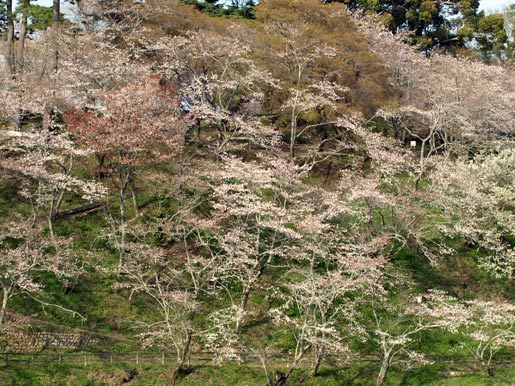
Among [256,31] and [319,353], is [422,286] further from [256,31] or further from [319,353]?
[256,31]

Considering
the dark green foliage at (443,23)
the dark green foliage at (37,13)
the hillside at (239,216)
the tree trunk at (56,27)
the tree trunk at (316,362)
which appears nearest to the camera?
the tree trunk at (316,362)

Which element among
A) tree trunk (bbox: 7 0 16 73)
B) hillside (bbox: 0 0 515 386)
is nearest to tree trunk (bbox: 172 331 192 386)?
hillside (bbox: 0 0 515 386)

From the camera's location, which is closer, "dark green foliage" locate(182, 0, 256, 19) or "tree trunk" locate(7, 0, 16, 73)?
"tree trunk" locate(7, 0, 16, 73)

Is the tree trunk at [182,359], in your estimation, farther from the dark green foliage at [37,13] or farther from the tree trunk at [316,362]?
the dark green foliage at [37,13]

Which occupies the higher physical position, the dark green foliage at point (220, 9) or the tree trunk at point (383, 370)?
the dark green foliage at point (220, 9)

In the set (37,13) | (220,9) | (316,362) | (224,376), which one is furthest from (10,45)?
(316,362)

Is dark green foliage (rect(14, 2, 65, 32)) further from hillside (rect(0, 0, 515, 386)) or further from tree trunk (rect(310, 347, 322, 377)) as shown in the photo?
tree trunk (rect(310, 347, 322, 377))

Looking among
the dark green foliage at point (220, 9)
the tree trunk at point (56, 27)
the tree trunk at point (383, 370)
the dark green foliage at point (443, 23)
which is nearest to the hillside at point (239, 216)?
the tree trunk at point (56, 27)

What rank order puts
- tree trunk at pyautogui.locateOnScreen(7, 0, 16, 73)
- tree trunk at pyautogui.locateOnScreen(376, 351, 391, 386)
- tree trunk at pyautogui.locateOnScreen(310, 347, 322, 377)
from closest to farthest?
tree trunk at pyautogui.locateOnScreen(376, 351, 391, 386)
tree trunk at pyautogui.locateOnScreen(310, 347, 322, 377)
tree trunk at pyautogui.locateOnScreen(7, 0, 16, 73)

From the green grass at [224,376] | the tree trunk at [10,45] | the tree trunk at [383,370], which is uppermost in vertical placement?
the tree trunk at [10,45]
